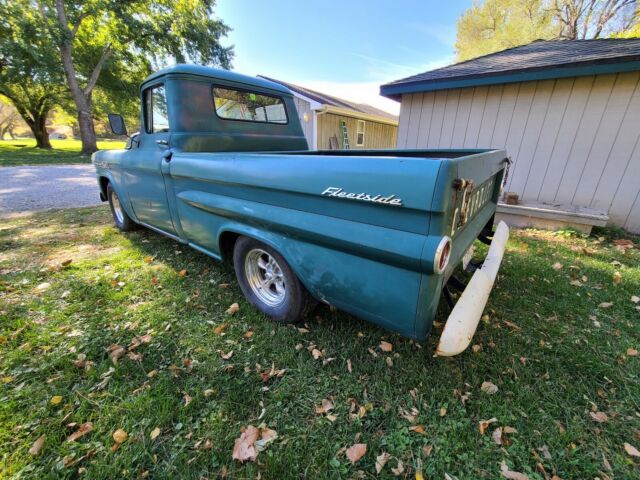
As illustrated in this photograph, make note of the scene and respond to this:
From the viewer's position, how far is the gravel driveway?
616 cm

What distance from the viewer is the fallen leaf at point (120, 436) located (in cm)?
154

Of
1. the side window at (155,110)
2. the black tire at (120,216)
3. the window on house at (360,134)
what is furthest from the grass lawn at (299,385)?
the window on house at (360,134)

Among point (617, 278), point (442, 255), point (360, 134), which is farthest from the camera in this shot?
point (360, 134)

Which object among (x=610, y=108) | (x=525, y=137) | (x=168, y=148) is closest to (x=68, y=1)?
(x=168, y=148)

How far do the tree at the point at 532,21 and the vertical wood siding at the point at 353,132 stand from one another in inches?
341

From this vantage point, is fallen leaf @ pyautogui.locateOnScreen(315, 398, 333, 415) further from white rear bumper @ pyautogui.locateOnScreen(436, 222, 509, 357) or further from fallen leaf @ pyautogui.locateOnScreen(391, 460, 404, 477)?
white rear bumper @ pyautogui.locateOnScreen(436, 222, 509, 357)

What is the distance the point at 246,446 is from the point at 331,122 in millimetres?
13456

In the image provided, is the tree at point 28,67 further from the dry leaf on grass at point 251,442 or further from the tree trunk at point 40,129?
the dry leaf on grass at point 251,442

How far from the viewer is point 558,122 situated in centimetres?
511

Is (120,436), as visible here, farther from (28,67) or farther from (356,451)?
(28,67)

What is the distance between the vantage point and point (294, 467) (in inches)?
56.6

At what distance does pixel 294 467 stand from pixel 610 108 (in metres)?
6.78

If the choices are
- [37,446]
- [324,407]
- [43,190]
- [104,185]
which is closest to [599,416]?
[324,407]

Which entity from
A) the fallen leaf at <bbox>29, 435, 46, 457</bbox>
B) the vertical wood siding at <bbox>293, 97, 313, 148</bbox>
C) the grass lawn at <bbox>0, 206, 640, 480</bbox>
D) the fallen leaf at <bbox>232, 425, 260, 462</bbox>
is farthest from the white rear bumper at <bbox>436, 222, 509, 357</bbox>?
the vertical wood siding at <bbox>293, 97, 313, 148</bbox>
